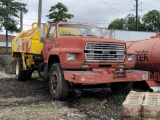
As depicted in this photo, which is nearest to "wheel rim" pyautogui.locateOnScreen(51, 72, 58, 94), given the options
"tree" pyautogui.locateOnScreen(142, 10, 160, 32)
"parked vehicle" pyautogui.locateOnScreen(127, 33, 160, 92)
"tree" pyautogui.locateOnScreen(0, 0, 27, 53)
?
"parked vehicle" pyautogui.locateOnScreen(127, 33, 160, 92)

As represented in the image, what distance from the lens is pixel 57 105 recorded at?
7.83m

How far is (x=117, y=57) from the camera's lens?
8570mm

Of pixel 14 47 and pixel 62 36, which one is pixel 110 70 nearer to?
pixel 62 36

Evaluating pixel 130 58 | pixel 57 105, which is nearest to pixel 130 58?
pixel 130 58

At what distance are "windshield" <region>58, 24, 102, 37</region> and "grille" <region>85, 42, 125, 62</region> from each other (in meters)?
1.35

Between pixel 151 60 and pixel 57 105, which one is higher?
pixel 151 60

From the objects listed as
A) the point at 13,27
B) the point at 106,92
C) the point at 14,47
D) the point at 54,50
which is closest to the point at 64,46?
the point at 54,50

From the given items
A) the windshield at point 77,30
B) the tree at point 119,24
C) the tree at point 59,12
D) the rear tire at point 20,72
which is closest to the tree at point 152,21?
the tree at point 119,24

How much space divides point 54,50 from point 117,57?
1.88 meters

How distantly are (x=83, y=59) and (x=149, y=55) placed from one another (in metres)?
3.00

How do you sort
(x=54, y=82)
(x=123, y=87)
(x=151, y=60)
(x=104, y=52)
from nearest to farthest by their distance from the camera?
1. (x=104, y=52)
2. (x=54, y=82)
3. (x=123, y=87)
4. (x=151, y=60)

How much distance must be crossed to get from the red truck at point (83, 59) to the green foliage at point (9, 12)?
28.3 metres

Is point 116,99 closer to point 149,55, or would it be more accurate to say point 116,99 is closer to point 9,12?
point 149,55

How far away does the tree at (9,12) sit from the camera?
120 ft
